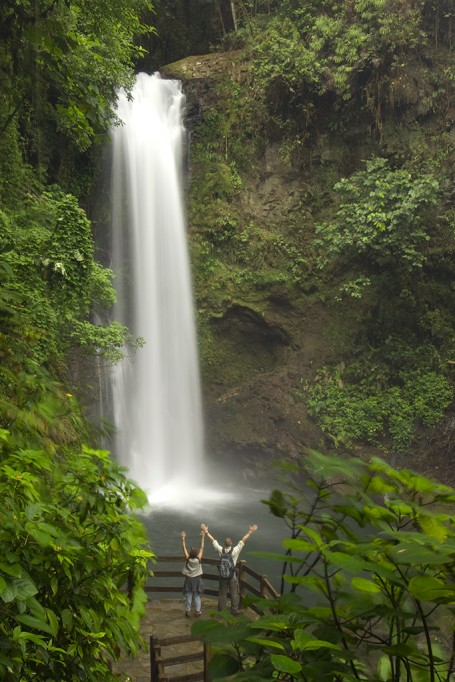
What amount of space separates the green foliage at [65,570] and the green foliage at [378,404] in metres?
13.7

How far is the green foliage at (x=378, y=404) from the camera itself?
15883mm

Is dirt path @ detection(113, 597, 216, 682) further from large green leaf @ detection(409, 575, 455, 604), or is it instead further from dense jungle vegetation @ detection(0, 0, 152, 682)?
large green leaf @ detection(409, 575, 455, 604)

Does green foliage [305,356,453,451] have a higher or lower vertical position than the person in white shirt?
higher

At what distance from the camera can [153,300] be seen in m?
19.0

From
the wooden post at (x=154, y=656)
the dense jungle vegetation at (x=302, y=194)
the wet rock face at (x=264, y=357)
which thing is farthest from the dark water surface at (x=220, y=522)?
the wooden post at (x=154, y=656)

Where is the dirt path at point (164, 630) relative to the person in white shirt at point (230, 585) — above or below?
below

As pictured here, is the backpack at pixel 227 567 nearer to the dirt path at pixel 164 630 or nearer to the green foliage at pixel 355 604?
the dirt path at pixel 164 630

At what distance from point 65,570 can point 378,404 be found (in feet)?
49.7

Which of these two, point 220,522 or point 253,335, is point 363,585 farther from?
point 253,335

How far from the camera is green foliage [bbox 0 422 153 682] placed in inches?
88.5

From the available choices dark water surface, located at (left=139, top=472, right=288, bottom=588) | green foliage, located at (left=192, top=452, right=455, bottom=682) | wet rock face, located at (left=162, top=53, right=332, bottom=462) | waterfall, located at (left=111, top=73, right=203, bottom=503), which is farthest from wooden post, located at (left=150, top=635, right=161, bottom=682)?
waterfall, located at (left=111, top=73, right=203, bottom=503)

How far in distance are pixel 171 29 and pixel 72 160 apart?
10.0 metres

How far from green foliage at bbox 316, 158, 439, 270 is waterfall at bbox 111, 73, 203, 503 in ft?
19.2

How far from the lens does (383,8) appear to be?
17141 millimetres
